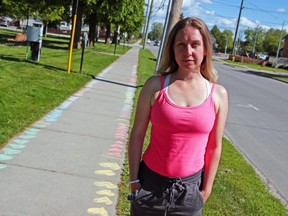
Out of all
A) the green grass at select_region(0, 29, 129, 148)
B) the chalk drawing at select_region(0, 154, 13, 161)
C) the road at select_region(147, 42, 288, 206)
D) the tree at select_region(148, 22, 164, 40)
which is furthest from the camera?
the tree at select_region(148, 22, 164, 40)

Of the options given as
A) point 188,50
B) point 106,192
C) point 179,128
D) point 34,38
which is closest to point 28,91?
point 106,192

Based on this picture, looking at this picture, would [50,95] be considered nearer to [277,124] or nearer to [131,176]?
[277,124]

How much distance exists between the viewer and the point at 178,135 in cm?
207

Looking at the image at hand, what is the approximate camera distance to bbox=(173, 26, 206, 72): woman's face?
2.17m

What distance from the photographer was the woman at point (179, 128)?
208cm

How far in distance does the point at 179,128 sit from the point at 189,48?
1.48ft

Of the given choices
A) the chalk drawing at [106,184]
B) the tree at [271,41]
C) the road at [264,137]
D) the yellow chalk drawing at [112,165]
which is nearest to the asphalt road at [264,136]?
the road at [264,137]

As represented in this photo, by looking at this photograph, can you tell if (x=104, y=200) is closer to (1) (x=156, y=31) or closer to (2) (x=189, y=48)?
(2) (x=189, y=48)

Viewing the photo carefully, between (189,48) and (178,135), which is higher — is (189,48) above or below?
above

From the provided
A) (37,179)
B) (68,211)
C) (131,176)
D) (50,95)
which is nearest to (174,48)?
(131,176)

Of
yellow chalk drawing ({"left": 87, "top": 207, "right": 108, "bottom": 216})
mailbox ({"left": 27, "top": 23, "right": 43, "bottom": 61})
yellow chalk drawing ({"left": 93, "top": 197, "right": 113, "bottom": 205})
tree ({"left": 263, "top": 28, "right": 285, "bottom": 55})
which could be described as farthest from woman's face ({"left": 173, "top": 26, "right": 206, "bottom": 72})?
tree ({"left": 263, "top": 28, "right": 285, "bottom": 55})

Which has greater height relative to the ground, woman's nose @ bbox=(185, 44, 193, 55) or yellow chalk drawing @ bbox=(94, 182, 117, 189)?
woman's nose @ bbox=(185, 44, 193, 55)

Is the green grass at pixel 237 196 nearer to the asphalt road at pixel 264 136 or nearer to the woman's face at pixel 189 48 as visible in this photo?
the asphalt road at pixel 264 136

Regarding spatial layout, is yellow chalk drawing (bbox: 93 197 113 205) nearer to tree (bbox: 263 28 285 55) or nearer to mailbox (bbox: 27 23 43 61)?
mailbox (bbox: 27 23 43 61)
